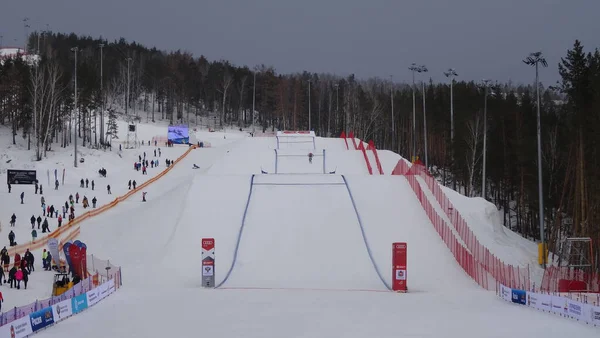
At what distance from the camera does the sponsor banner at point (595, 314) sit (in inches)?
615

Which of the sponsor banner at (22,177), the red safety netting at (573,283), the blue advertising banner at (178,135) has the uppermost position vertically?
the blue advertising banner at (178,135)

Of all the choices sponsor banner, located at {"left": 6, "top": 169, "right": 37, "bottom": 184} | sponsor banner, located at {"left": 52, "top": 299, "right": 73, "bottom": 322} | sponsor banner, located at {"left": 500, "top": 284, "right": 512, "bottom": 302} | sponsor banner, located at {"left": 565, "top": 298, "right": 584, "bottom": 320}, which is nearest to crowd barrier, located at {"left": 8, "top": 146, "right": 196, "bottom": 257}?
sponsor banner, located at {"left": 6, "top": 169, "right": 37, "bottom": 184}

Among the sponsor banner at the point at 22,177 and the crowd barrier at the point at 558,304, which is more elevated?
the sponsor banner at the point at 22,177

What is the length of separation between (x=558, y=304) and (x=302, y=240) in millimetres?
11564

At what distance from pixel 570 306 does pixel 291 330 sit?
7631mm

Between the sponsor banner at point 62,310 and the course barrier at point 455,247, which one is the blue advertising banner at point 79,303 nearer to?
the sponsor banner at point 62,310

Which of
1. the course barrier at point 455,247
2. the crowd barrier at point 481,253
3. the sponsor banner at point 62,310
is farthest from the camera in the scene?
the course barrier at point 455,247

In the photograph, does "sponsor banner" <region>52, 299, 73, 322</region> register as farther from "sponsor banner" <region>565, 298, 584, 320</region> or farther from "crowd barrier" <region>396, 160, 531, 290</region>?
"crowd barrier" <region>396, 160, 531, 290</region>

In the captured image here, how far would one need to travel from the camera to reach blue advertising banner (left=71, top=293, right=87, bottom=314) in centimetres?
1645

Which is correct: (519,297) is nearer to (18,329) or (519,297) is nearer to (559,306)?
(559,306)

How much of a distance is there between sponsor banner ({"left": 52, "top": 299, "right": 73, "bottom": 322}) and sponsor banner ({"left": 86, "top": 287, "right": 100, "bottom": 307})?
4.02 feet

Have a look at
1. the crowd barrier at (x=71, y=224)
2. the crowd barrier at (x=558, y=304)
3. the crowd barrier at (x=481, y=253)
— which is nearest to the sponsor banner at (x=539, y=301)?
the crowd barrier at (x=558, y=304)

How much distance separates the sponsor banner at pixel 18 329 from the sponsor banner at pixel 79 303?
98.5 inches

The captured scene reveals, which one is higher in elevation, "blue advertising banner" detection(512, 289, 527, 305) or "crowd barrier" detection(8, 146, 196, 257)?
"crowd barrier" detection(8, 146, 196, 257)
